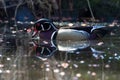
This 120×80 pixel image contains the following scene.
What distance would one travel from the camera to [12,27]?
18.8 m

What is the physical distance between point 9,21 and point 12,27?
2.16 m

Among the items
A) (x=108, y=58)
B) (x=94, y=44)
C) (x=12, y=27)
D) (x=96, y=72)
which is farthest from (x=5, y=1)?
(x=96, y=72)

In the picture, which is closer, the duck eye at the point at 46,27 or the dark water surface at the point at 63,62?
the dark water surface at the point at 63,62

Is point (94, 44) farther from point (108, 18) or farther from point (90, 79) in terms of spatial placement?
point (108, 18)

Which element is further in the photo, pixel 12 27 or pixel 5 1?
pixel 5 1

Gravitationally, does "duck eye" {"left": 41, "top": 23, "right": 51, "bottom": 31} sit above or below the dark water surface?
below

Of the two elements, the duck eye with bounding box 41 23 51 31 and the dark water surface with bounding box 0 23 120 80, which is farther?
the duck eye with bounding box 41 23 51 31

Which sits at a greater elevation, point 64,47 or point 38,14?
point 64,47

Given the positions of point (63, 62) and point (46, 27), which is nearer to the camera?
point (63, 62)

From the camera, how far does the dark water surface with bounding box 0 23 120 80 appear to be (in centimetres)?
822

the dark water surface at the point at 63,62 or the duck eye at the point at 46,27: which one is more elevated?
the dark water surface at the point at 63,62

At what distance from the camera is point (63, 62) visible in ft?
32.0

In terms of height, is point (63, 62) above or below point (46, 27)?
above

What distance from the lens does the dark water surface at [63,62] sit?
8.22 meters
